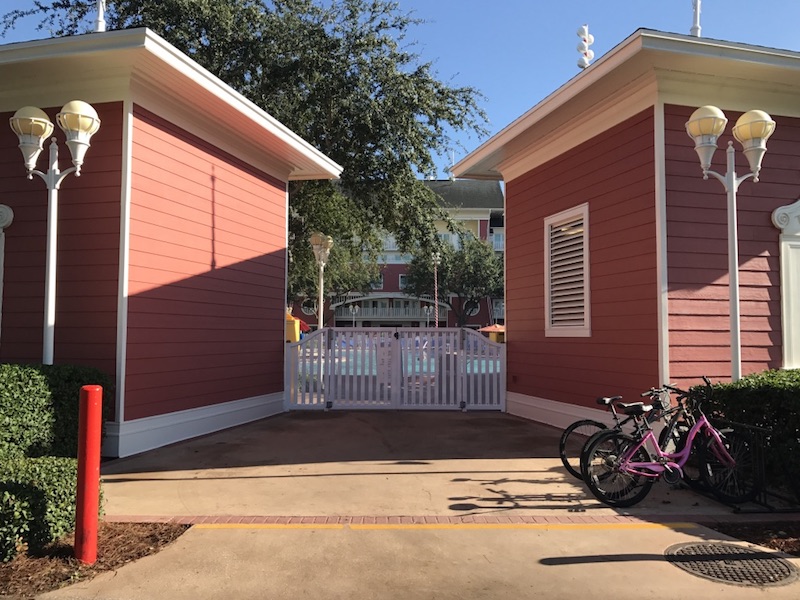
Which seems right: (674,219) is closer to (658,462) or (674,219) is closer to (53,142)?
(658,462)

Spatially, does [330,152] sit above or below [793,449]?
above

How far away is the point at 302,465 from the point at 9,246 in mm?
4597

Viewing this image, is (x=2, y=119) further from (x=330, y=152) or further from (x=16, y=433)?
(x=330, y=152)

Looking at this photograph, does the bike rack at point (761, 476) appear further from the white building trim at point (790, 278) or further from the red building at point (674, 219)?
the white building trim at point (790, 278)

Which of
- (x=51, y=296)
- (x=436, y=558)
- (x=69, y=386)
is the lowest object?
(x=436, y=558)

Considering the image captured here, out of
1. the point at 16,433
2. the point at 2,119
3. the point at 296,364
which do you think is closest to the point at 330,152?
the point at 296,364

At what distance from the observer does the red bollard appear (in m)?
3.59

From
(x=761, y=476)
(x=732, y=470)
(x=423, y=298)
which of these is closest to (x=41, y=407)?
(x=732, y=470)

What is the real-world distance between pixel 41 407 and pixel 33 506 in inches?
89.6

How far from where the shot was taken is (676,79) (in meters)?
6.77

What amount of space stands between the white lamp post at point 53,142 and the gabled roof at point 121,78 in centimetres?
78

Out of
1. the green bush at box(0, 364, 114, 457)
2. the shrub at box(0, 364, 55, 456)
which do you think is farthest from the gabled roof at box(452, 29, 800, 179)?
the shrub at box(0, 364, 55, 456)

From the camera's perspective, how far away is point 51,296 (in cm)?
628

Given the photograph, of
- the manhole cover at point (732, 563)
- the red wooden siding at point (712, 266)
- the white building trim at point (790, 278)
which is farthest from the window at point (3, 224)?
the white building trim at point (790, 278)
